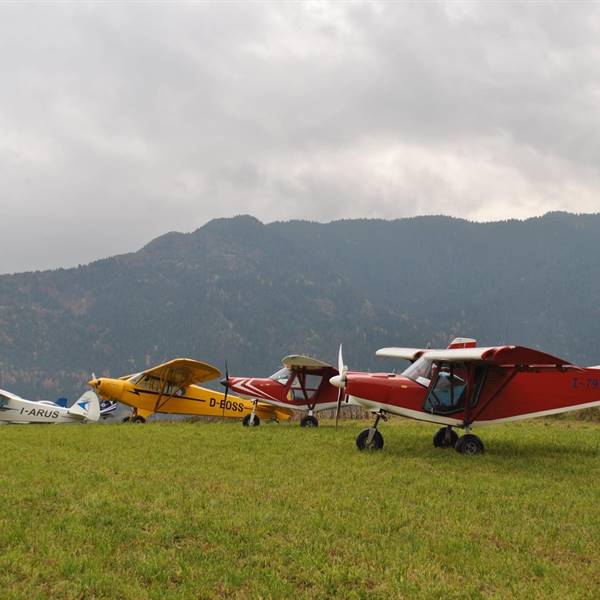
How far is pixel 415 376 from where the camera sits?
47.9 ft

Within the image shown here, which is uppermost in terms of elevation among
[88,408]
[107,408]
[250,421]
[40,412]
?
[250,421]

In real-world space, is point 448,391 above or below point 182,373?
above

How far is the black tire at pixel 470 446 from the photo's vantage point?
13.9 meters

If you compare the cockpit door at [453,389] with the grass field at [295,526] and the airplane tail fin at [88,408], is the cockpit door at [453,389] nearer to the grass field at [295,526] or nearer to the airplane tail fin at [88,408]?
the grass field at [295,526]

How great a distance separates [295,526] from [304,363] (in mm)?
15256

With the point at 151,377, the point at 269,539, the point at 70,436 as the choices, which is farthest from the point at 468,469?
the point at 151,377

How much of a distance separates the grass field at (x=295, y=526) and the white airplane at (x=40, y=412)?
1367 centimetres

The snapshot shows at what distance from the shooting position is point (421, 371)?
14.7 meters

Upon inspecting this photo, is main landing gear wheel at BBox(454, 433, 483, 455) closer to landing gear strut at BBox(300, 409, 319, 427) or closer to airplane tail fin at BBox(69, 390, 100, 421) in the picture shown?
landing gear strut at BBox(300, 409, 319, 427)

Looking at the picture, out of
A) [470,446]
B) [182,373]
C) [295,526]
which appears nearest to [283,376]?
[182,373]

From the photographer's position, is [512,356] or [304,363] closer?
[512,356]

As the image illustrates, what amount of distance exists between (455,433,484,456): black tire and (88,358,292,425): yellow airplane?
13053 millimetres

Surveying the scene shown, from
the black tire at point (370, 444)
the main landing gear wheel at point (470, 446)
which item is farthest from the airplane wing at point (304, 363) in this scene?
the main landing gear wheel at point (470, 446)

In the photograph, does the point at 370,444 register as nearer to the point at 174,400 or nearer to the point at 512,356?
the point at 512,356
